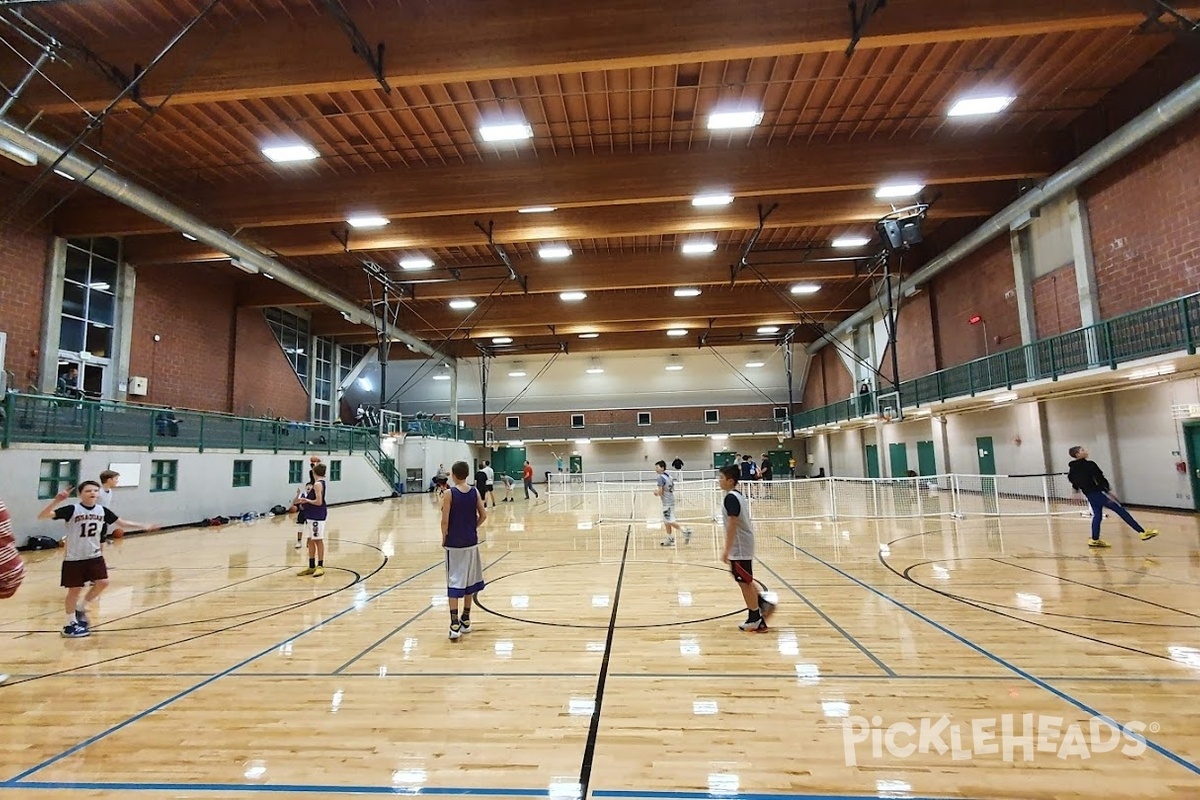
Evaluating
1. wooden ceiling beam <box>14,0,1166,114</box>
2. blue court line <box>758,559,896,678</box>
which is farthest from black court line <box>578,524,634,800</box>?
wooden ceiling beam <box>14,0,1166,114</box>

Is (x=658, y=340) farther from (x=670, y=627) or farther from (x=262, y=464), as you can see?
(x=670, y=627)

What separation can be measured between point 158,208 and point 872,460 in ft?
102

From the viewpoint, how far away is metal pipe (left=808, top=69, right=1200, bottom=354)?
34.9ft

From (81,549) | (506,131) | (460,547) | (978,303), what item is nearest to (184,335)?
(506,131)

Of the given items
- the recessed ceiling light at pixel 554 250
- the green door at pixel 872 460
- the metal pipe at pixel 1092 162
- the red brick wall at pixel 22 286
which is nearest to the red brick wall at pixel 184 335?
the red brick wall at pixel 22 286

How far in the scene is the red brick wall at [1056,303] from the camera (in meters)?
15.0

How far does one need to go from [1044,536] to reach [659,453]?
29.1 meters

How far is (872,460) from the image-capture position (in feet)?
97.8

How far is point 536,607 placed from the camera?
6.45 meters

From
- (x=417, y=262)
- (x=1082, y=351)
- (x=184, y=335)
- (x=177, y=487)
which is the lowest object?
(x=177, y=487)

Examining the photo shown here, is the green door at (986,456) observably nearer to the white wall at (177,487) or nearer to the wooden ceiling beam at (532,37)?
the wooden ceiling beam at (532,37)

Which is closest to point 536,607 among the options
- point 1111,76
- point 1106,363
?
point 1106,363

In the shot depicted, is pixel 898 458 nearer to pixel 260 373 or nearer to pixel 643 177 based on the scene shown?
pixel 643 177

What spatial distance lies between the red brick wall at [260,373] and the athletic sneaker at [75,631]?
18602 millimetres
